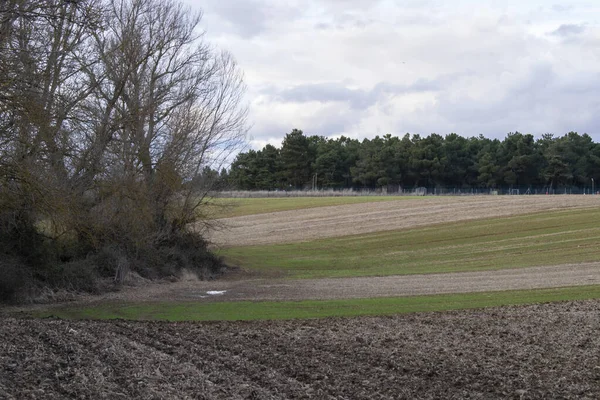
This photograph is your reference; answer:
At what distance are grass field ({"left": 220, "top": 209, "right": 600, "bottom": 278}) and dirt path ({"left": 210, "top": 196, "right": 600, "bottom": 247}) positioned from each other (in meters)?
2.98

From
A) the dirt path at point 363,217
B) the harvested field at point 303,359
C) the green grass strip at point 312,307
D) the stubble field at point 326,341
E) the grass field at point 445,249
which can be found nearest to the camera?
the harvested field at point 303,359

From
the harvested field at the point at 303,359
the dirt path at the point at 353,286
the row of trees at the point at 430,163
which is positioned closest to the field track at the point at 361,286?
the dirt path at the point at 353,286

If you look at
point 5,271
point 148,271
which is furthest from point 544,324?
point 148,271

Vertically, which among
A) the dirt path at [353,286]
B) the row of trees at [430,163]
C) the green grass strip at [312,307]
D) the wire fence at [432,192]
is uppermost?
the row of trees at [430,163]

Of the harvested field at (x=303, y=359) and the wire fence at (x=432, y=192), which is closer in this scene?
the harvested field at (x=303, y=359)

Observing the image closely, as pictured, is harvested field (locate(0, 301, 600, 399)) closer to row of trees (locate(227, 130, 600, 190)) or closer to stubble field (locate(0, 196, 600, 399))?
stubble field (locate(0, 196, 600, 399))

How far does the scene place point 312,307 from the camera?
66.9 ft

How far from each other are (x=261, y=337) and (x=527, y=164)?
10823 centimetres

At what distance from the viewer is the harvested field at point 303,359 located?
9797 millimetres

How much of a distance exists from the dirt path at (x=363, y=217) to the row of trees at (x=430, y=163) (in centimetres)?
4774

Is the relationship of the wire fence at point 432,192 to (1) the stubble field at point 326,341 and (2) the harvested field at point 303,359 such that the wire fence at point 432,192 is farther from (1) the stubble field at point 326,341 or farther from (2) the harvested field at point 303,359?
(2) the harvested field at point 303,359

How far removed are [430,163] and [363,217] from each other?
198 feet

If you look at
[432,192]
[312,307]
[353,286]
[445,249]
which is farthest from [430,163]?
[312,307]

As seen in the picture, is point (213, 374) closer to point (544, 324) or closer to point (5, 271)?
point (544, 324)
